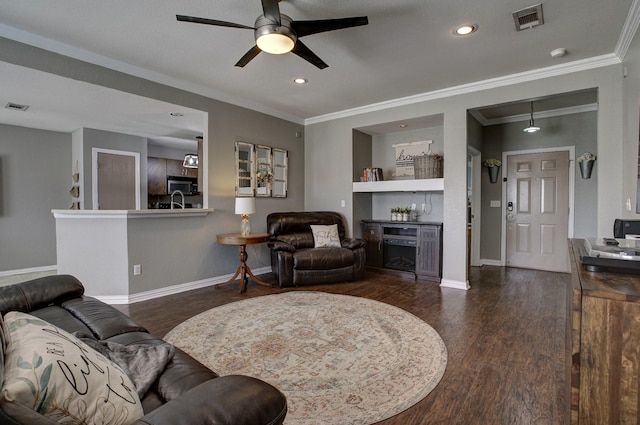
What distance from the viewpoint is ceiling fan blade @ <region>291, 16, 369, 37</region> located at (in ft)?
7.34

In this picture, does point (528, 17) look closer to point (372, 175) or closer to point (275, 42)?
point (275, 42)

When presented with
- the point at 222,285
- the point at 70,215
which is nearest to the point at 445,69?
the point at 222,285

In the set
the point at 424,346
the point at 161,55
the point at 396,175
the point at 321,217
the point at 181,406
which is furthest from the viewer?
the point at 396,175

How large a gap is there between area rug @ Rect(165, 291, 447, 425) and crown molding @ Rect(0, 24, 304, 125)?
279 cm

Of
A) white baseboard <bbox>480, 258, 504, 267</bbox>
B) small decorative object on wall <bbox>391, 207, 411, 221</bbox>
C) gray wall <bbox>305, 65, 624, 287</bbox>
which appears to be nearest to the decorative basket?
gray wall <bbox>305, 65, 624, 287</bbox>

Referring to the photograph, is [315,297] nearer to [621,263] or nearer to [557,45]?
[621,263]

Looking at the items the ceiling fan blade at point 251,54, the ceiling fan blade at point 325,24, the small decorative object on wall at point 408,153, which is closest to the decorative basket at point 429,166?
the small decorative object on wall at point 408,153

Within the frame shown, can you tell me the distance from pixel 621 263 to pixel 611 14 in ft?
8.13

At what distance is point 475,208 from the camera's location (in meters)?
5.86

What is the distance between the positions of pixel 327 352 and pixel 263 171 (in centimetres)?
340

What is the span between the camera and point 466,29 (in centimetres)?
284

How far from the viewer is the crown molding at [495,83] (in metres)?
3.43

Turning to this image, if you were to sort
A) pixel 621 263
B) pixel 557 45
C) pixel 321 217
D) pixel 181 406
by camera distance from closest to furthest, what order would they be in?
pixel 181 406, pixel 621 263, pixel 557 45, pixel 321 217

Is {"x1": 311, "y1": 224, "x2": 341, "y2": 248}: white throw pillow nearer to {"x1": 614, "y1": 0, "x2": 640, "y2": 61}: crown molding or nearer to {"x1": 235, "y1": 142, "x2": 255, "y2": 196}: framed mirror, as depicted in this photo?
{"x1": 235, "y1": 142, "x2": 255, "y2": 196}: framed mirror
